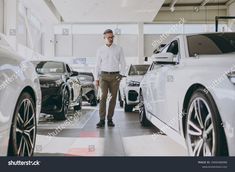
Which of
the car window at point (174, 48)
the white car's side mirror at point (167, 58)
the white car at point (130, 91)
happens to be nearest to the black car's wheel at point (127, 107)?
the white car at point (130, 91)

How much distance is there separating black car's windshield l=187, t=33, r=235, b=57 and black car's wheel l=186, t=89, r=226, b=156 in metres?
0.29

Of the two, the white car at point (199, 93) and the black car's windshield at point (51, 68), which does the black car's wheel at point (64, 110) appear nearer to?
the black car's windshield at point (51, 68)

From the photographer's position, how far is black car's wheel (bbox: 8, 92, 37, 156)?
48.3 inches

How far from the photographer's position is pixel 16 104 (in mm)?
1246

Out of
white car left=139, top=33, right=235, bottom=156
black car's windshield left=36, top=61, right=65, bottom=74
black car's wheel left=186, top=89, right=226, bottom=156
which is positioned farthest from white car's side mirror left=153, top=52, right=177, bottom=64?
black car's windshield left=36, top=61, right=65, bottom=74

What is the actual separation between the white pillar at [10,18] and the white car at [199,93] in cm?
87

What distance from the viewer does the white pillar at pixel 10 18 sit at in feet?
5.13

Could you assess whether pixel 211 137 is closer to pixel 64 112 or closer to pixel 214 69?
pixel 214 69

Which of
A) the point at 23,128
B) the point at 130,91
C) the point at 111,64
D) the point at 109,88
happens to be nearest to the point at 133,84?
the point at 130,91

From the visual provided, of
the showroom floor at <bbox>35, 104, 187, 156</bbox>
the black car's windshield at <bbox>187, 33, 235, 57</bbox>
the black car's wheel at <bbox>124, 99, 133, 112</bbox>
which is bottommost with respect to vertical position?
the showroom floor at <bbox>35, 104, 187, 156</bbox>

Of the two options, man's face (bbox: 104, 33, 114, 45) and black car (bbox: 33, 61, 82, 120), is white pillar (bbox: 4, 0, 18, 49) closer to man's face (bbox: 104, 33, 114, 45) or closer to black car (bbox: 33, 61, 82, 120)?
man's face (bbox: 104, 33, 114, 45)

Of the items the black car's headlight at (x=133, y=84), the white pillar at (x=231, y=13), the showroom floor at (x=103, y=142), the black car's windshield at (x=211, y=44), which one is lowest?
the showroom floor at (x=103, y=142)

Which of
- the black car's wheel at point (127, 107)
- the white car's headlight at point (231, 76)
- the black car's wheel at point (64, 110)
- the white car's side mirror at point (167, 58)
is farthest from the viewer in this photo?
the black car's wheel at point (127, 107)

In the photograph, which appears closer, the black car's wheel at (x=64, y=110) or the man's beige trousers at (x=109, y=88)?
the man's beige trousers at (x=109, y=88)
